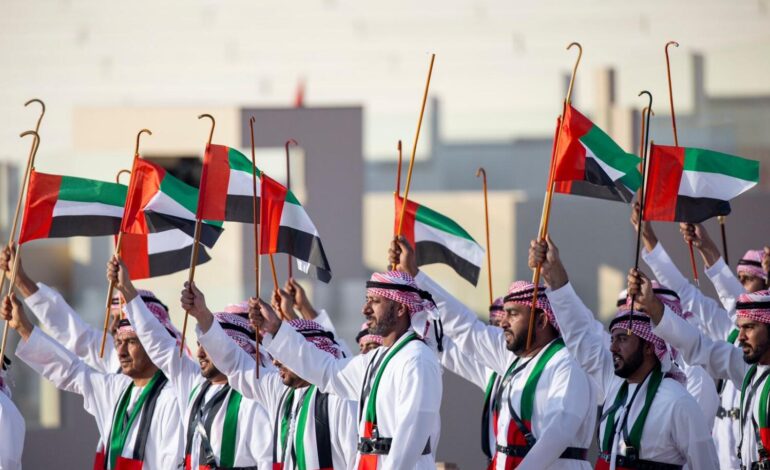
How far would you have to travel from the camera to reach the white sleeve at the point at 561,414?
7520 mm

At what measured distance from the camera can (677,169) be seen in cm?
888

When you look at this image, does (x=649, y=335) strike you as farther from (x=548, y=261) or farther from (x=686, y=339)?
(x=548, y=261)

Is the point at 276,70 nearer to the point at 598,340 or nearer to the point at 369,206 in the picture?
the point at 369,206

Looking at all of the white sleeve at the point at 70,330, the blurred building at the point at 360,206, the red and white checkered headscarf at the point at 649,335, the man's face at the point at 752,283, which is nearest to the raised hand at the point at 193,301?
the red and white checkered headscarf at the point at 649,335

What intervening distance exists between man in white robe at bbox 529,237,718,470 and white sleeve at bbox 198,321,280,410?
1823 millimetres

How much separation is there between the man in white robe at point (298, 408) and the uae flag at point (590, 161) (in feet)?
5.13

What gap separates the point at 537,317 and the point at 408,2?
64.7ft

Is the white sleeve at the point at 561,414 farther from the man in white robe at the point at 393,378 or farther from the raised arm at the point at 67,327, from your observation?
the raised arm at the point at 67,327

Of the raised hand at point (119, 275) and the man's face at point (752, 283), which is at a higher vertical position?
the man's face at point (752, 283)

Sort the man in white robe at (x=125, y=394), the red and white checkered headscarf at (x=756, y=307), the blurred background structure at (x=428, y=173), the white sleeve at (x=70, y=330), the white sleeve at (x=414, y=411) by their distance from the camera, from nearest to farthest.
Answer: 1. the white sleeve at (x=414, y=411)
2. the red and white checkered headscarf at (x=756, y=307)
3. the man in white robe at (x=125, y=394)
4. the white sleeve at (x=70, y=330)
5. the blurred background structure at (x=428, y=173)

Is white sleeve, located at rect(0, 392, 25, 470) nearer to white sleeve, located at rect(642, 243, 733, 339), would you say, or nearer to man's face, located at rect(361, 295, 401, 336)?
man's face, located at rect(361, 295, 401, 336)

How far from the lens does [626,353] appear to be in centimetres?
801

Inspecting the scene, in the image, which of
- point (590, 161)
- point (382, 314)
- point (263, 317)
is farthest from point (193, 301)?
point (590, 161)

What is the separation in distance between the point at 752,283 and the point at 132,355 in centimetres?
371
